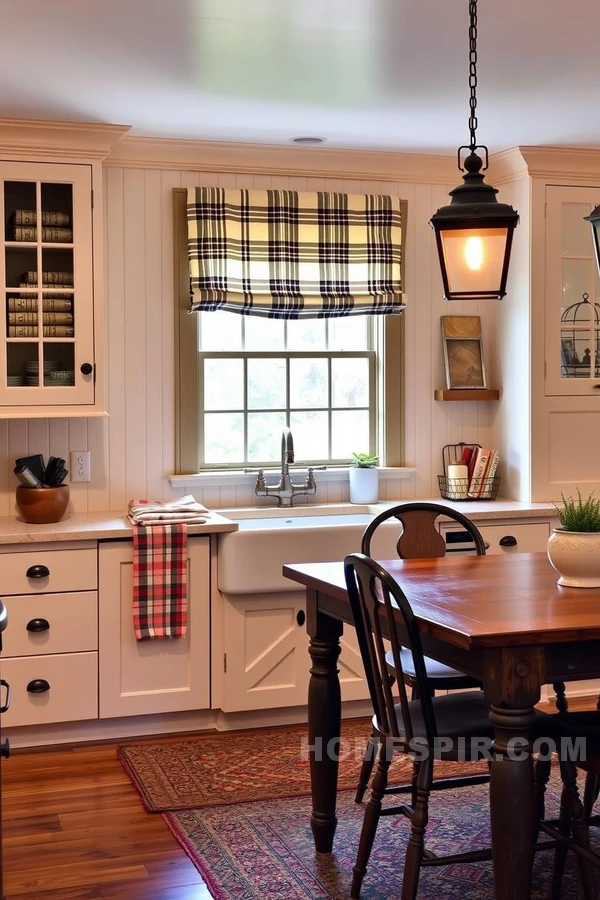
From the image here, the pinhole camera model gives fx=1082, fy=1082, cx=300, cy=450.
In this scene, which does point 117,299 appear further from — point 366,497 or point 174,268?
point 366,497

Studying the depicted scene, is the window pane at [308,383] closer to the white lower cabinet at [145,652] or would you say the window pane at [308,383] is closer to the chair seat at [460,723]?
the white lower cabinet at [145,652]

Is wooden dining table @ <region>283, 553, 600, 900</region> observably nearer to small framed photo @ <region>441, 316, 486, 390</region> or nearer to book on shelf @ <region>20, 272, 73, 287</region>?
book on shelf @ <region>20, 272, 73, 287</region>

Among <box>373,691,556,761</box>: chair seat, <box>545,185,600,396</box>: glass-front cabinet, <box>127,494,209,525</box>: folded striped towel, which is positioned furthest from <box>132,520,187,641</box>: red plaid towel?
<box>545,185,600,396</box>: glass-front cabinet

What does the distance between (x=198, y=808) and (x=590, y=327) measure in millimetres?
2750

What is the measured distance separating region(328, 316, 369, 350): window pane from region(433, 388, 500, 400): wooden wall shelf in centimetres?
42

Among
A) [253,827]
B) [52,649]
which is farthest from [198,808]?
[52,649]

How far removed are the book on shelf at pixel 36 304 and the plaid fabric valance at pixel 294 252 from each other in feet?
→ 1.92

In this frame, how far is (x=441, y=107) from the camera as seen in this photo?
13.4 feet

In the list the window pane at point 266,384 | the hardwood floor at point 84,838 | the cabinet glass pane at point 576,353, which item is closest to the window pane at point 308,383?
the window pane at point 266,384

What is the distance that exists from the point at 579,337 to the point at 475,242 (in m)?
2.44

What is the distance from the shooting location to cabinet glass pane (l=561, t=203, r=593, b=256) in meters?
4.84

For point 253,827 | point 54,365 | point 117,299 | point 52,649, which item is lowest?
point 253,827

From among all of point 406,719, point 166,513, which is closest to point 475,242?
point 406,719

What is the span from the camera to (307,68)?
11.7 ft
